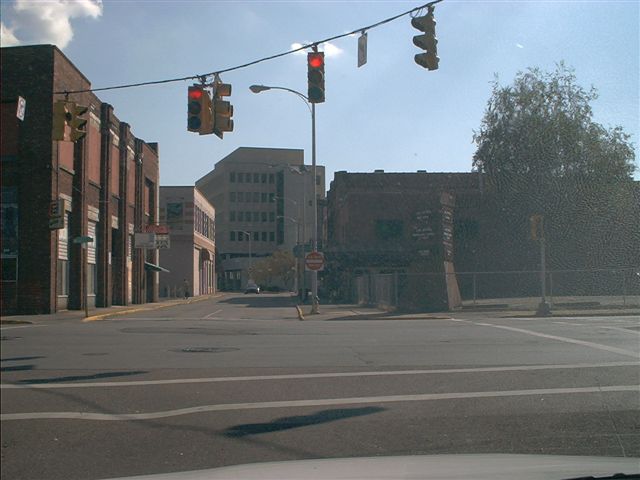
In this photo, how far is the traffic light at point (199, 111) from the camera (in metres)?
14.8

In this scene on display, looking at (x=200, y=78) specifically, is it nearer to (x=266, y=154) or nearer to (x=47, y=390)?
(x=47, y=390)

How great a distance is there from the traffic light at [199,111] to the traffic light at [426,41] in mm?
4775

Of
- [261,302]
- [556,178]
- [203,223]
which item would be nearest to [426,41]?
[556,178]

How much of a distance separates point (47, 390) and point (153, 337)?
270 inches

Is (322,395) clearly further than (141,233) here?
No

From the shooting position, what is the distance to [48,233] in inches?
319

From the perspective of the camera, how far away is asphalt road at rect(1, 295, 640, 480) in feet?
21.2

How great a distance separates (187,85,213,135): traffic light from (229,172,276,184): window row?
307 ft

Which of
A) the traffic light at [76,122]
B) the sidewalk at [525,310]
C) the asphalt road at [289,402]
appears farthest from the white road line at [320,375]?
the sidewalk at [525,310]

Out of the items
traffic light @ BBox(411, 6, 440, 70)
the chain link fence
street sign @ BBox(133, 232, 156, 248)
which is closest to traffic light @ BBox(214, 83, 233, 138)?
traffic light @ BBox(411, 6, 440, 70)

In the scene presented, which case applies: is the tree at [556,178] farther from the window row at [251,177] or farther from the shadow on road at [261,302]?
the window row at [251,177]

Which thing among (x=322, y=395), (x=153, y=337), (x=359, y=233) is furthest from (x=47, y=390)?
(x=359, y=233)

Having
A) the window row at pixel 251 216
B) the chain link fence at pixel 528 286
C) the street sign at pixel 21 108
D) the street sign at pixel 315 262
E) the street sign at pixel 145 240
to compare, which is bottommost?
the chain link fence at pixel 528 286

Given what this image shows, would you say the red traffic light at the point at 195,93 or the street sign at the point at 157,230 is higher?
the red traffic light at the point at 195,93
